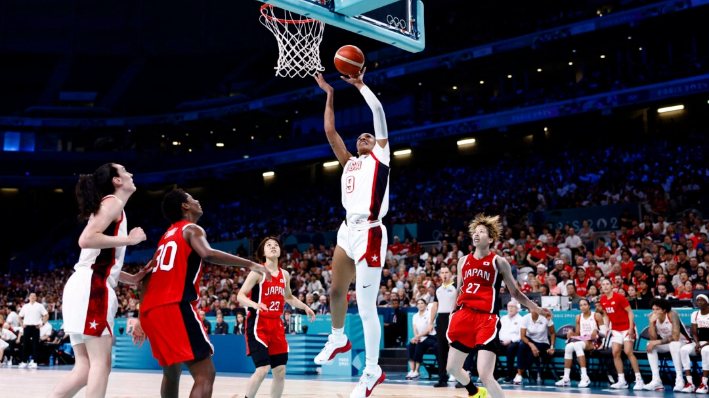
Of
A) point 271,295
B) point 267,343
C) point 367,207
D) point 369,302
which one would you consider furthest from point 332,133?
point 267,343

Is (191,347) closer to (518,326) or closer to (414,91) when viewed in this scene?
(518,326)

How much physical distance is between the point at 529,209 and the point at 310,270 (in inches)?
302

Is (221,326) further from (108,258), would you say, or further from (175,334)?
(175,334)

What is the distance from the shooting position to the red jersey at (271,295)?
8.04 m

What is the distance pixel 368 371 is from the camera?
580 cm

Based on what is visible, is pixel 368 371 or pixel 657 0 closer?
pixel 368 371

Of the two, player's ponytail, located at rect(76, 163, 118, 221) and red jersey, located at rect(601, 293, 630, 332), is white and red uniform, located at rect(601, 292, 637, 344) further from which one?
player's ponytail, located at rect(76, 163, 118, 221)

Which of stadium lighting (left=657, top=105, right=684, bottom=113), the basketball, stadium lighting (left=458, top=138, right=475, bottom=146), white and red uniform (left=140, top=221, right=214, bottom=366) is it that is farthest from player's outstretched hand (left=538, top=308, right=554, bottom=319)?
stadium lighting (left=458, top=138, right=475, bottom=146)

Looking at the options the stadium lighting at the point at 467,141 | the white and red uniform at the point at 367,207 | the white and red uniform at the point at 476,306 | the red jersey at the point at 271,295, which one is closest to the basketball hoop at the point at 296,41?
the red jersey at the point at 271,295

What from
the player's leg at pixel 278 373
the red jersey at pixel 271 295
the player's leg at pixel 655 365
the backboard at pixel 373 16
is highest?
the backboard at pixel 373 16

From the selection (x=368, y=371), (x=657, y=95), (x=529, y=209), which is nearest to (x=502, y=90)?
(x=657, y=95)

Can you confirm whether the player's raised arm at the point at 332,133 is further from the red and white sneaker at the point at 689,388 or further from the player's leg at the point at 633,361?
the red and white sneaker at the point at 689,388

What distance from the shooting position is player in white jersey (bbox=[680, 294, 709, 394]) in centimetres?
1062

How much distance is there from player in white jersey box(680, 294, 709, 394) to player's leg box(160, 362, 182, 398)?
28.6 feet
